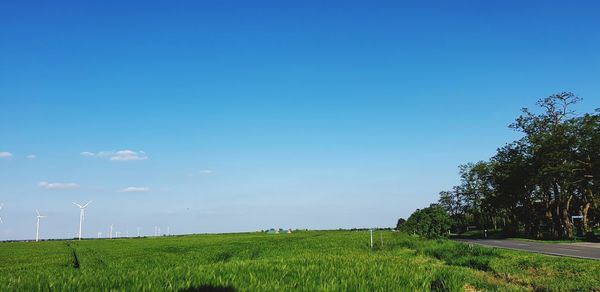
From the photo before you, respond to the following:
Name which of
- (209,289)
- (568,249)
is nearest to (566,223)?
(568,249)

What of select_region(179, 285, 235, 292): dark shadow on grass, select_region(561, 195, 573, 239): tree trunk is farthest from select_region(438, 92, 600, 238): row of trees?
select_region(179, 285, 235, 292): dark shadow on grass

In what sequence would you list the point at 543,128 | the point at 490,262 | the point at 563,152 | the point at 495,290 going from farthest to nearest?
the point at 543,128, the point at 563,152, the point at 490,262, the point at 495,290

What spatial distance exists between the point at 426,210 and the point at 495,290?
58954 millimetres

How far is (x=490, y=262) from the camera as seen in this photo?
65.2ft

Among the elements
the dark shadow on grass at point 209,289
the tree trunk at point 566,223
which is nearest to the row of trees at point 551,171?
the tree trunk at point 566,223

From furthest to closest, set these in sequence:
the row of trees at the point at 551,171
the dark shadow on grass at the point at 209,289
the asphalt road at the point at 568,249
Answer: the row of trees at the point at 551,171
the asphalt road at the point at 568,249
the dark shadow on grass at the point at 209,289

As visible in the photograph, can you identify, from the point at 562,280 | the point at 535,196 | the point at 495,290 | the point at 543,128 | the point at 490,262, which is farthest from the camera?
the point at 535,196

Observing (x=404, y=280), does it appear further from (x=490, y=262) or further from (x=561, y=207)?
(x=561, y=207)

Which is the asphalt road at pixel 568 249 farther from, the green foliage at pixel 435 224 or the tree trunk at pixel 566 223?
the green foliage at pixel 435 224

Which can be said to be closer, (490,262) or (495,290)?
(495,290)

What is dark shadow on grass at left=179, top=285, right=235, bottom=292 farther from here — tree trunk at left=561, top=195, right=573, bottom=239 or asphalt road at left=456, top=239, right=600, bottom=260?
tree trunk at left=561, top=195, right=573, bottom=239

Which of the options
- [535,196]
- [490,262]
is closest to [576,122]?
[535,196]

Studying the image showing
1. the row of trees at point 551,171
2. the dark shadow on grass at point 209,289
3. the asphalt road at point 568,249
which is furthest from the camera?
the row of trees at point 551,171

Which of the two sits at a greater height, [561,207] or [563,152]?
[563,152]
